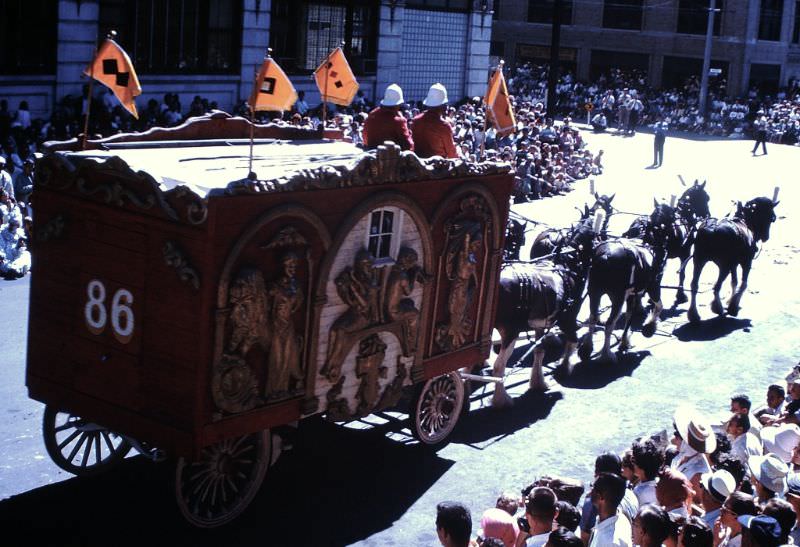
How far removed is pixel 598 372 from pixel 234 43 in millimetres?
17380

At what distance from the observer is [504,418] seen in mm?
12398

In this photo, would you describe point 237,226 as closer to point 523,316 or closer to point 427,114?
point 427,114

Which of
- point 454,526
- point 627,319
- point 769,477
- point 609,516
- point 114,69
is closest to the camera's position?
point 454,526

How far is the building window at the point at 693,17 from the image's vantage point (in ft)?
196

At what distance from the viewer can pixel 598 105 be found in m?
51.9

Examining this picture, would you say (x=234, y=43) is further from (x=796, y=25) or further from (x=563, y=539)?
(x=796, y=25)

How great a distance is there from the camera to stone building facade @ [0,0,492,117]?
23172mm

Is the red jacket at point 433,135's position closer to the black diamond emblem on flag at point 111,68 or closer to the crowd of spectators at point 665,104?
the black diamond emblem on flag at point 111,68

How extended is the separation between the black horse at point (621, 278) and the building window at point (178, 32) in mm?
14632

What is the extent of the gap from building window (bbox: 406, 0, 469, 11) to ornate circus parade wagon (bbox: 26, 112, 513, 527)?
2607 cm

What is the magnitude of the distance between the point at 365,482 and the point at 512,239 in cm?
617

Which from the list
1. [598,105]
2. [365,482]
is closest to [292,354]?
[365,482]

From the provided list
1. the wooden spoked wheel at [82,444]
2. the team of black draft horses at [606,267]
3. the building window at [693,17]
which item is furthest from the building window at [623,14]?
the wooden spoked wheel at [82,444]

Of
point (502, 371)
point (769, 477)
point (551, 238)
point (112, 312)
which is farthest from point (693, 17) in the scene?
point (112, 312)
